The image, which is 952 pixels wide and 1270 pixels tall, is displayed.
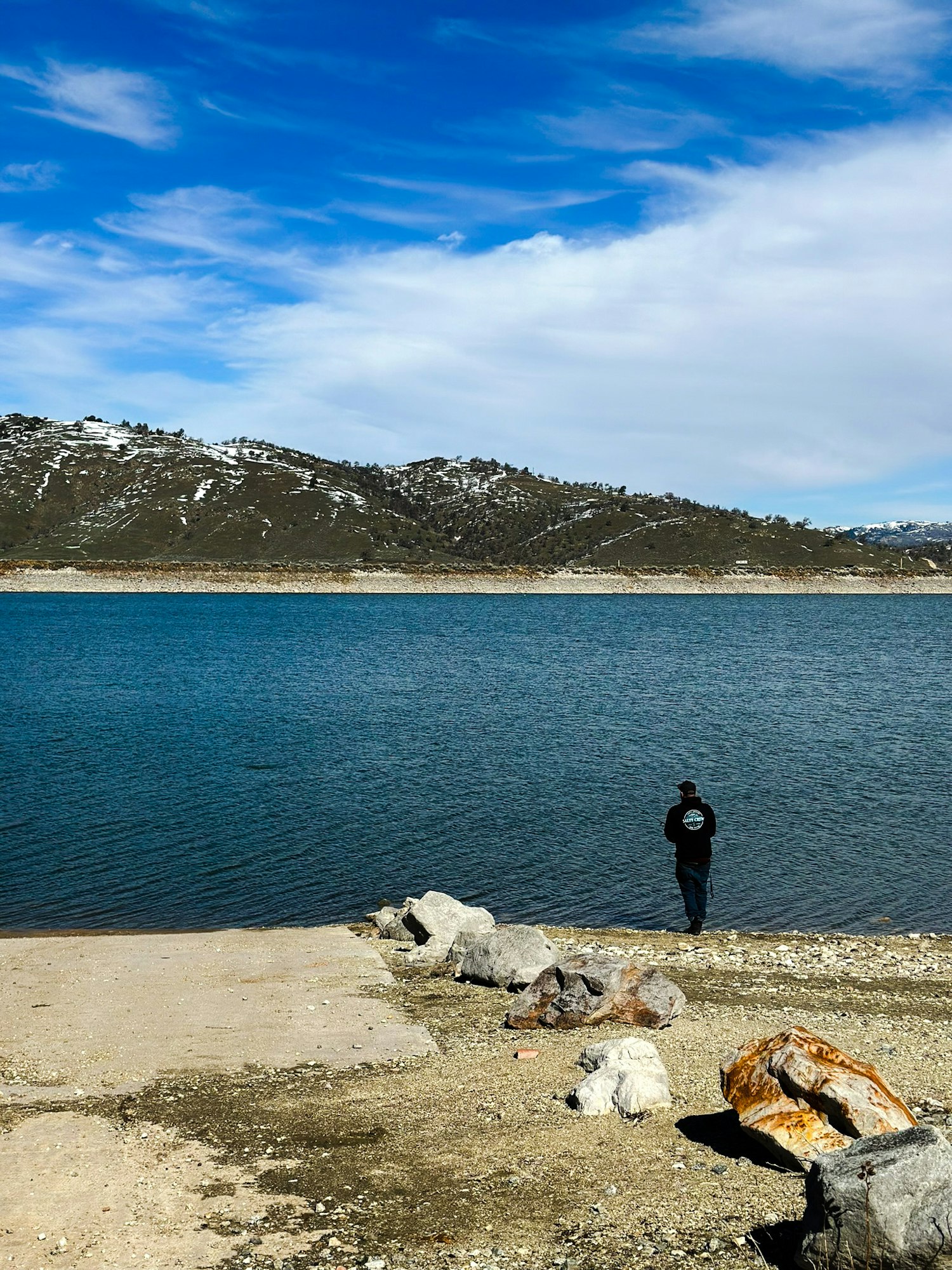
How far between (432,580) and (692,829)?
134322mm

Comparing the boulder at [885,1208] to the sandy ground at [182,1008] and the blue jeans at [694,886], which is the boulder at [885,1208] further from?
the blue jeans at [694,886]

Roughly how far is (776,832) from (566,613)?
8877cm

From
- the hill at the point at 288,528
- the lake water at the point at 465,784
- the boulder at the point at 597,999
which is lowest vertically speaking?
the lake water at the point at 465,784

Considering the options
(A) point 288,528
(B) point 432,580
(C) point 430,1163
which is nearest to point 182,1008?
(C) point 430,1163

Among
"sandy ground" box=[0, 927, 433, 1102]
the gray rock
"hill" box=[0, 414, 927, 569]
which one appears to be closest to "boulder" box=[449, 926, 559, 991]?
the gray rock

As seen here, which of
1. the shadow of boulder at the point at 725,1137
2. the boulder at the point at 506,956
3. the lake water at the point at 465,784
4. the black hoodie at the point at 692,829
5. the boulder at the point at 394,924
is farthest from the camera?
the lake water at the point at 465,784

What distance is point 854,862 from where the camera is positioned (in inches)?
776

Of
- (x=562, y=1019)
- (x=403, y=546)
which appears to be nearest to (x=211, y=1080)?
(x=562, y=1019)

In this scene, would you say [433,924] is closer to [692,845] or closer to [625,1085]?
[692,845]

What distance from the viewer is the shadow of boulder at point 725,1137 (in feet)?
24.0

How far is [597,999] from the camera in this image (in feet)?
33.7

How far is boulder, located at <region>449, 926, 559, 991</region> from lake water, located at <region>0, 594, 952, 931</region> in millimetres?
4287

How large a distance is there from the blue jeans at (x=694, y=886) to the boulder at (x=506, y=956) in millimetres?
3079

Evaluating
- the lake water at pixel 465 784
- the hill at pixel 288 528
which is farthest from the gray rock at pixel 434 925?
the hill at pixel 288 528
